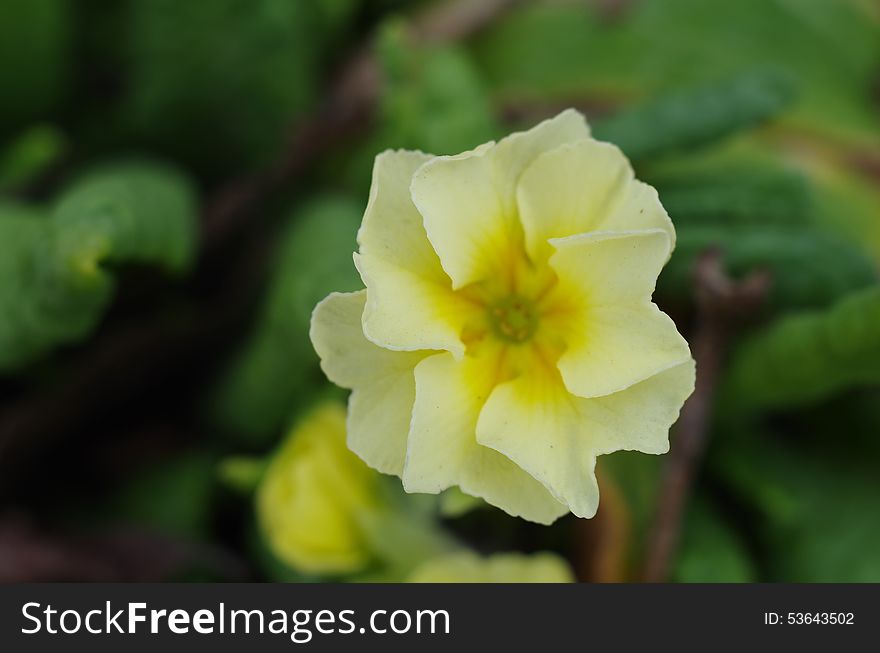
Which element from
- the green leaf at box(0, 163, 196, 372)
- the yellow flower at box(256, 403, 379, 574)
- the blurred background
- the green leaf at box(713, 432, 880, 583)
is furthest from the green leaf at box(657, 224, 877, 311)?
the green leaf at box(0, 163, 196, 372)

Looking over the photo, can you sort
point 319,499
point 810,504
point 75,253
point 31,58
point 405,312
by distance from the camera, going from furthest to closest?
point 31,58 → point 810,504 → point 319,499 → point 75,253 → point 405,312

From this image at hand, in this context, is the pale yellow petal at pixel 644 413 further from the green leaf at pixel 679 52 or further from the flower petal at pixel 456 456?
the green leaf at pixel 679 52

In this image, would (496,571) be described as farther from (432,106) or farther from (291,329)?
(432,106)

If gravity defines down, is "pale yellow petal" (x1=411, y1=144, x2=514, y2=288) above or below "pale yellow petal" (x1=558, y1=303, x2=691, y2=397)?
above

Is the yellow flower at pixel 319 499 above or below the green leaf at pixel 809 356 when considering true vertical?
below

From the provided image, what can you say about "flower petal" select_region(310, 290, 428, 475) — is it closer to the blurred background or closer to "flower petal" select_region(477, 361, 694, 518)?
"flower petal" select_region(477, 361, 694, 518)

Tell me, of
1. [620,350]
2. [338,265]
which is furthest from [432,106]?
[620,350]

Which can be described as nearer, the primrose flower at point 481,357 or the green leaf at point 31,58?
the primrose flower at point 481,357

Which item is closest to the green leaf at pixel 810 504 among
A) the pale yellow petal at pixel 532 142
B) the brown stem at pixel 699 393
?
the brown stem at pixel 699 393
